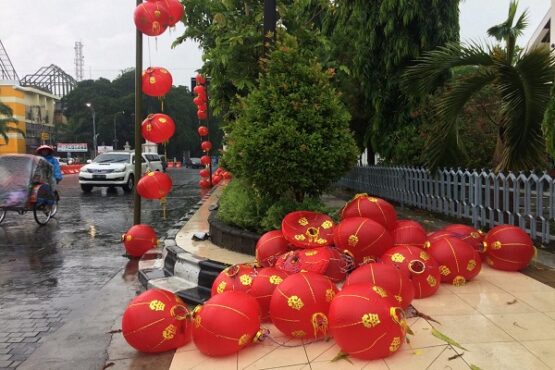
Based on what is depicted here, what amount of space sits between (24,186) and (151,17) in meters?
5.30

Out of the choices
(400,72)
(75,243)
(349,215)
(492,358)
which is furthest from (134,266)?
(400,72)

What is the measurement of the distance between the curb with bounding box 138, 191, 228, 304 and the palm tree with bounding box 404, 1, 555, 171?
435 cm

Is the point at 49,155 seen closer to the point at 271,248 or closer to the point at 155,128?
the point at 155,128

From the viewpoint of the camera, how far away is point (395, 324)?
3025 millimetres

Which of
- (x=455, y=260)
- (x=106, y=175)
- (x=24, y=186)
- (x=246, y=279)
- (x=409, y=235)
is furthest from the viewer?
(x=106, y=175)

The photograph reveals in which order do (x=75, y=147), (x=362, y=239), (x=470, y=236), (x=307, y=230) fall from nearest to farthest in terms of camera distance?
1. (x=362, y=239)
2. (x=307, y=230)
3. (x=470, y=236)
4. (x=75, y=147)

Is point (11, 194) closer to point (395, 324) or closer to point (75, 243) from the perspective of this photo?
point (75, 243)

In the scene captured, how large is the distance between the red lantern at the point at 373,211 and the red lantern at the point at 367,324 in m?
1.67

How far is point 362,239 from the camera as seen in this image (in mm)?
4270

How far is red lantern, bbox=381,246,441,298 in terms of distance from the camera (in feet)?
13.2

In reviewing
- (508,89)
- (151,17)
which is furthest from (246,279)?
(508,89)

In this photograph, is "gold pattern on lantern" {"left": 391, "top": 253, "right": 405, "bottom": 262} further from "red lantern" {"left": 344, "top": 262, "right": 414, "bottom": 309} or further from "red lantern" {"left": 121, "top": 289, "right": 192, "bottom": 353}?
"red lantern" {"left": 121, "top": 289, "right": 192, "bottom": 353}

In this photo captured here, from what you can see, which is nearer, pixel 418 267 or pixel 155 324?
pixel 155 324

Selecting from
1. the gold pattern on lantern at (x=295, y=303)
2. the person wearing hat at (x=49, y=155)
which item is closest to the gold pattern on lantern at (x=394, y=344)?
the gold pattern on lantern at (x=295, y=303)
